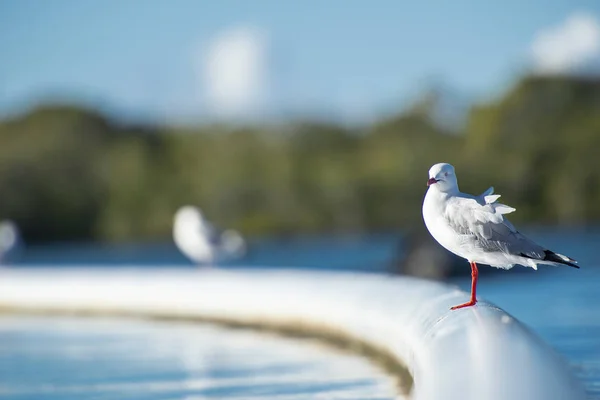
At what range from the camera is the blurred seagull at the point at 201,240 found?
500 inches

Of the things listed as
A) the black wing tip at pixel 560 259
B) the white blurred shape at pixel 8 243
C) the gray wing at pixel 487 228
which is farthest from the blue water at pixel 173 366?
the white blurred shape at pixel 8 243

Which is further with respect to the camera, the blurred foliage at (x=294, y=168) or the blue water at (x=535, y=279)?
the blurred foliage at (x=294, y=168)

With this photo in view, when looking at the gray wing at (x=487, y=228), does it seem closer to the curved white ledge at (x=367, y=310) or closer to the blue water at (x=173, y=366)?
the curved white ledge at (x=367, y=310)

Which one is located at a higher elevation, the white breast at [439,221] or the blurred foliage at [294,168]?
the blurred foliage at [294,168]

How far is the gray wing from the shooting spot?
211 inches

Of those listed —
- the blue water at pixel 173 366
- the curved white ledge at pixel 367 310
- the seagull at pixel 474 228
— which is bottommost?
the blue water at pixel 173 366

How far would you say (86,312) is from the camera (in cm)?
1209

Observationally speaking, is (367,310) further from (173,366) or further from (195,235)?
(195,235)

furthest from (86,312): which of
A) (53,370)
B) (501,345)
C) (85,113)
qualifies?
(85,113)

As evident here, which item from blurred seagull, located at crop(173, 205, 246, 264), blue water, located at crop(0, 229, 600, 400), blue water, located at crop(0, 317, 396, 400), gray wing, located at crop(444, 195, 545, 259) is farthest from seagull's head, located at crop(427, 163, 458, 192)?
blurred seagull, located at crop(173, 205, 246, 264)

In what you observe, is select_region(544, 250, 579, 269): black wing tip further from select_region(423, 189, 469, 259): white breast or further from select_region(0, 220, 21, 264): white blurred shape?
select_region(0, 220, 21, 264): white blurred shape

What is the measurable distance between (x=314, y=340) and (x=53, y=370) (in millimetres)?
2188

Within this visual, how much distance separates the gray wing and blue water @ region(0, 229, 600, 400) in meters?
0.85

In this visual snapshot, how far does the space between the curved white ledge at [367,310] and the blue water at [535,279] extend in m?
1.01
